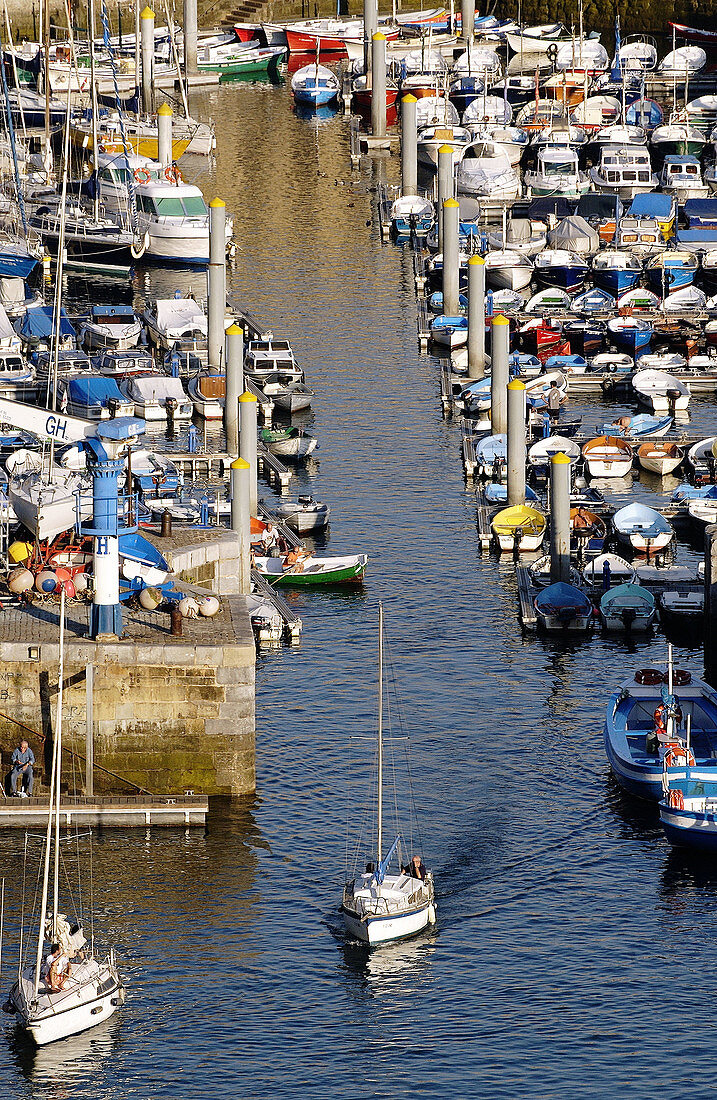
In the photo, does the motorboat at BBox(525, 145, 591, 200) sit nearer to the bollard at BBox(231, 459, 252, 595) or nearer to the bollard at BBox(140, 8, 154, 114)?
the bollard at BBox(140, 8, 154, 114)

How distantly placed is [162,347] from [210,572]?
33513mm

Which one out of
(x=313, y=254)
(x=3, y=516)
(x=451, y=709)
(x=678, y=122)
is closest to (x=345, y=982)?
(x=451, y=709)

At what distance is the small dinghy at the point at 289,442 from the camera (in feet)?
286

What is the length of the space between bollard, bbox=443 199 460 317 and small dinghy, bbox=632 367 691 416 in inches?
436

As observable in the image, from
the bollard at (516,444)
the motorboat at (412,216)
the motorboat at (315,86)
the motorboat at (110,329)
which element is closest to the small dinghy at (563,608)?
the bollard at (516,444)

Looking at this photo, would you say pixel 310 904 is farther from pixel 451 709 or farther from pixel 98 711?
pixel 451 709

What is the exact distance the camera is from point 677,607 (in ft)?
237

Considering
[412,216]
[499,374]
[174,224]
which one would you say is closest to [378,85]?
[412,216]

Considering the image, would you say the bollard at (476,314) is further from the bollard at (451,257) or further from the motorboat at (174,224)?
the motorboat at (174,224)

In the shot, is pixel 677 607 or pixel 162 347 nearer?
pixel 677 607

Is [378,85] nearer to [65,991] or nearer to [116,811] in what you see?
[116,811]

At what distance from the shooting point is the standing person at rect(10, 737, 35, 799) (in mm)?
57188

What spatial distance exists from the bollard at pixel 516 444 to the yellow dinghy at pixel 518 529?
1456 millimetres

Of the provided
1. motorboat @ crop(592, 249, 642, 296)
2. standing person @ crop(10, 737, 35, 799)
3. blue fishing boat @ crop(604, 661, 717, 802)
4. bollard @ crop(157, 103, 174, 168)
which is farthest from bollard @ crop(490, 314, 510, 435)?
bollard @ crop(157, 103, 174, 168)
